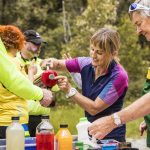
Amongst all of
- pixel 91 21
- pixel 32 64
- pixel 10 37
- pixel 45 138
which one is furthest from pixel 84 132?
pixel 91 21

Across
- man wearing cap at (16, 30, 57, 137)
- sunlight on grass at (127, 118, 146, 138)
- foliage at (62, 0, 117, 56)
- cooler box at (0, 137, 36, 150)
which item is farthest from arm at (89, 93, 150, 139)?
foliage at (62, 0, 117, 56)

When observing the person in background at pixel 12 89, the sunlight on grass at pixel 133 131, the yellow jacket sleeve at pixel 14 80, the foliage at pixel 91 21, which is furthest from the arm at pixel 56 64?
the foliage at pixel 91 21

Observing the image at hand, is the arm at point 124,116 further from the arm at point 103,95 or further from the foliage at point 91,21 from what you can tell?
the foliage at point 91,21

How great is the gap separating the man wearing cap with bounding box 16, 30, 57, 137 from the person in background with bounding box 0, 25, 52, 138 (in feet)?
2.42

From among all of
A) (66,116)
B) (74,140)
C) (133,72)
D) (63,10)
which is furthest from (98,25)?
(74,140)

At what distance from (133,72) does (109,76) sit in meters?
15.8

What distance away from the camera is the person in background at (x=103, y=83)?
4.52 metres

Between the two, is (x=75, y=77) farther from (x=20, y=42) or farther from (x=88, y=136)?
(x=88, y=136)

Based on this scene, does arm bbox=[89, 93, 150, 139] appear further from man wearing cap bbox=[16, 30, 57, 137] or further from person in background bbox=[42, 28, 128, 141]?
man wearing cap bbox=[16, 30, 57, 137]

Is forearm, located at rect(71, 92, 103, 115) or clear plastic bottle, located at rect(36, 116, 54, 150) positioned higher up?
forearm, located at rect(71, 92, 103, 115)

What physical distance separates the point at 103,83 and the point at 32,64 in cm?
177

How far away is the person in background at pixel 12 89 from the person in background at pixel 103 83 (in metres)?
0.35

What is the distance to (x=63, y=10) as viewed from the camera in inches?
995

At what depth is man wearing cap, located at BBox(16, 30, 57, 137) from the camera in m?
6.31
